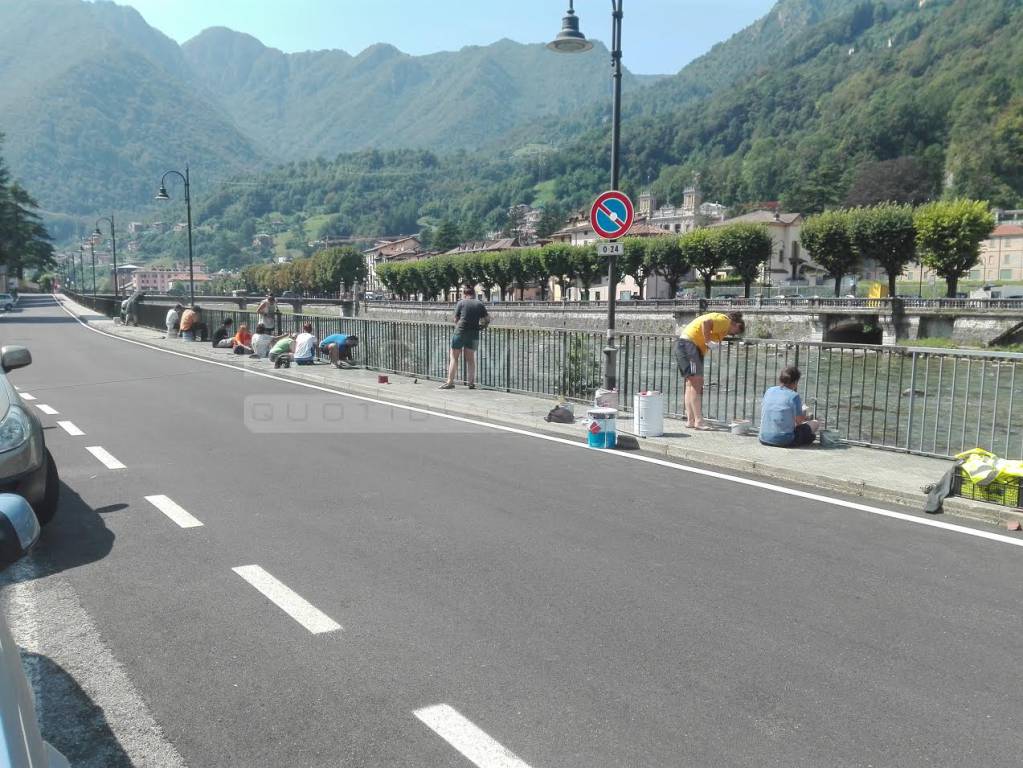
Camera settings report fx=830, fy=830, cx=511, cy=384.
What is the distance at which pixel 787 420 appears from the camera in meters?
9.07

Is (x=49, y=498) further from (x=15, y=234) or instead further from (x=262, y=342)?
(x=15, y=234)

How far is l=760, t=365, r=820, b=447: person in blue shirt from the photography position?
908 cm

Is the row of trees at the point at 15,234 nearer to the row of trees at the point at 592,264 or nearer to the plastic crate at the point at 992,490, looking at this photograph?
the row of trees at the point at 592,264

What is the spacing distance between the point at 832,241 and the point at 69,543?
242 feet

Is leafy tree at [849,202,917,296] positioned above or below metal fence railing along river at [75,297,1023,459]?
above

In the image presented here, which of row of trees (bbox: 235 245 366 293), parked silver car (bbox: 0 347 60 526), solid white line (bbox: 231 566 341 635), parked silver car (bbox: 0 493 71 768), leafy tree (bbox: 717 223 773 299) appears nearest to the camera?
parked silver car (bbox: 0 493 71 768)

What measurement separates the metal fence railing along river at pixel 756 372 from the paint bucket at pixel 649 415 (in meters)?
1.60

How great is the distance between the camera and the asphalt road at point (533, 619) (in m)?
3.30

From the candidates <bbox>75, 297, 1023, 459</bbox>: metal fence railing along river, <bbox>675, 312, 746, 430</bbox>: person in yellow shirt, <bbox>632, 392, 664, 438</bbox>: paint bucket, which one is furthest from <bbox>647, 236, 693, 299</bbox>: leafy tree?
<bbox>632, 392, 664, 438</bbox>: paint bucket

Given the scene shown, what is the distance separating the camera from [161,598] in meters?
4.73

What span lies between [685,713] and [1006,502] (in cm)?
456

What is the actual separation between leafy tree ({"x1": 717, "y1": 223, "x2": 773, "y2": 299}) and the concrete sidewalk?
234ft

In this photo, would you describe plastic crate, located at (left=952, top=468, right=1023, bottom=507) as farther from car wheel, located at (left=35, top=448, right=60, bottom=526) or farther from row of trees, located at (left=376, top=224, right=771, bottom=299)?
row of trees, located at (left=376, top=224, right=771, bottom=299)

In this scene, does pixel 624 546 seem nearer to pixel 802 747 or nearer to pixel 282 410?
pixel 802 747
